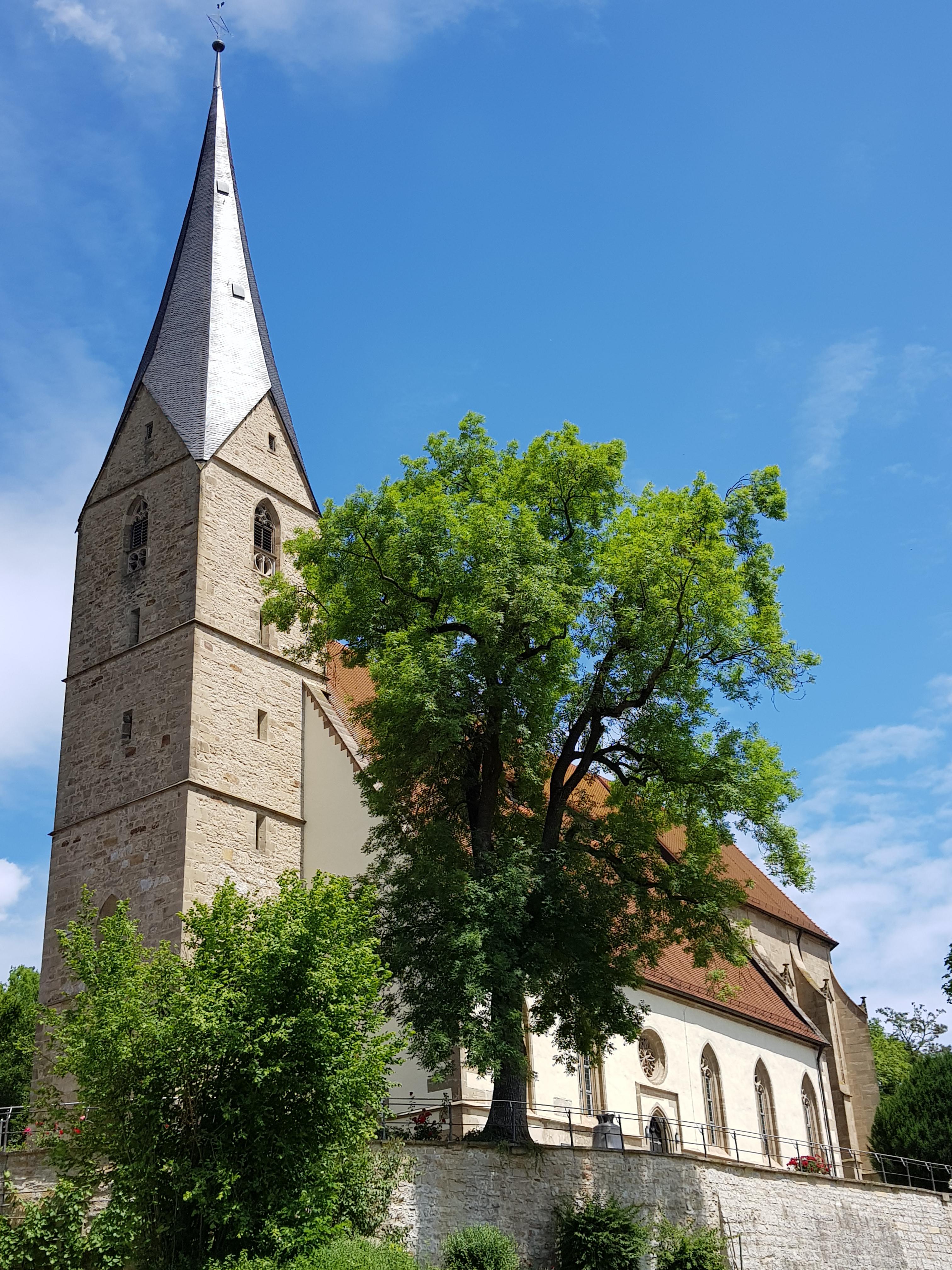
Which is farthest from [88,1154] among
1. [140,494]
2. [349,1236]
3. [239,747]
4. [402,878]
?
[140,494]

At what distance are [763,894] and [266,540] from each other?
59.4ft

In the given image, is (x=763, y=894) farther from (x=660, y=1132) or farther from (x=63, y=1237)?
(x=63, y=1237)

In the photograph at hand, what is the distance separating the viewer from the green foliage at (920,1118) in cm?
2966

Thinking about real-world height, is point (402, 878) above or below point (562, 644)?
below

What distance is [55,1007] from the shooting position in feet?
79.5

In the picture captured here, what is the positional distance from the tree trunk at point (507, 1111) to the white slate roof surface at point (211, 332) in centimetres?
1441

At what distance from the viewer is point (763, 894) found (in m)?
37.5

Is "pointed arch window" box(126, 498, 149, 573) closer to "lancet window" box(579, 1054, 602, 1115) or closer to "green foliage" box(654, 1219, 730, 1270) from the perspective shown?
"lancet window" box(579, 1054, 602, 1115)

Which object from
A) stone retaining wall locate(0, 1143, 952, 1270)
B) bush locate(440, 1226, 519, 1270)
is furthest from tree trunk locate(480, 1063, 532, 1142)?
bush locate(440, 1226, 519, 1270)

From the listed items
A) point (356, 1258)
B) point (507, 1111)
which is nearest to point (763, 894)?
point (507, 1111)

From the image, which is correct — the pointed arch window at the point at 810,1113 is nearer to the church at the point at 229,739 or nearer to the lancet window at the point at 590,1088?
the church at the point at 229,739

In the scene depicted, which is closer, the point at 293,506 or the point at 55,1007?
the point at 55,1007

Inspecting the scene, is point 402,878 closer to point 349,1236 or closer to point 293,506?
point 349,1236

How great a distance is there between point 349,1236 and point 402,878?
5.37 meters
